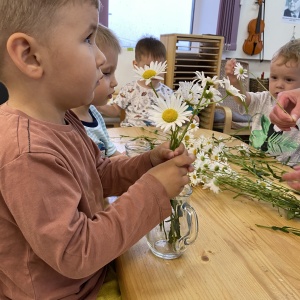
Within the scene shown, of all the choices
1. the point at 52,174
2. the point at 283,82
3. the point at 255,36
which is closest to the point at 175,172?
the point at 52,174

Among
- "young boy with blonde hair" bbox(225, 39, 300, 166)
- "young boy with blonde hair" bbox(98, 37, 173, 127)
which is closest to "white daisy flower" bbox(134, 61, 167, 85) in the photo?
"young boy with blonde hair" bbox(225, 39, 300, 166)

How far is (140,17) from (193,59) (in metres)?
0.87

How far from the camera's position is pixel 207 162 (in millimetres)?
862

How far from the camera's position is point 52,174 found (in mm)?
484

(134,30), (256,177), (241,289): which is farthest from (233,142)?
(134,30)

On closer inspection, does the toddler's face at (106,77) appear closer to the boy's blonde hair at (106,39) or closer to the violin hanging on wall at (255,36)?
the boy's blonde hair at (106,39)

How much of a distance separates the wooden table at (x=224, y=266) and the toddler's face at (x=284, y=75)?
40.5 inches

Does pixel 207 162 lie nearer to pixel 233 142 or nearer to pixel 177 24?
pixel 233 142

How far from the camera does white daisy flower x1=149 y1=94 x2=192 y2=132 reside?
0.50 meters

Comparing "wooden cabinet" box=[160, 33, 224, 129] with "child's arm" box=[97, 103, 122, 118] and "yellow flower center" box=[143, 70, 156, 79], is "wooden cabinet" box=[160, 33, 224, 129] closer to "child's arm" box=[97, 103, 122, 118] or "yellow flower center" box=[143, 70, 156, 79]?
"child's arm" box=[97, 103, 122, 118]

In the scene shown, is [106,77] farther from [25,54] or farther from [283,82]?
[283,82]

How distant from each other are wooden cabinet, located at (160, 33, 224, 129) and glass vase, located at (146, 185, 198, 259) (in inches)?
94.2

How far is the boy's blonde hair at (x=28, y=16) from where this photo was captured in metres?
0.50

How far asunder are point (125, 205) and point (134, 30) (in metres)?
3.24
